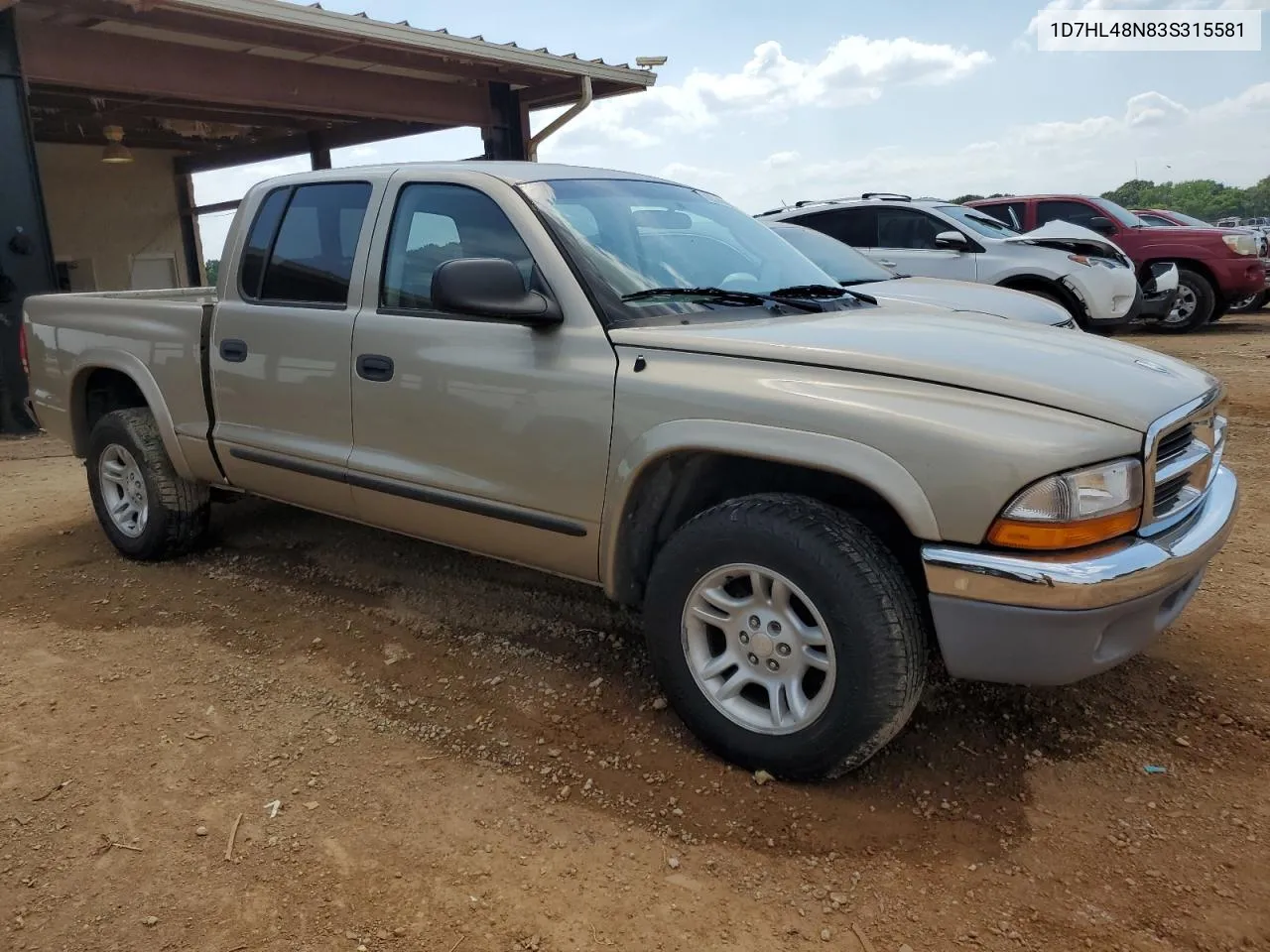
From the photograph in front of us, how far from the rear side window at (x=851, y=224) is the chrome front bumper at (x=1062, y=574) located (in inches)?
316

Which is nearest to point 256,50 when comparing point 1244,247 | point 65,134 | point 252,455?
point 65,134

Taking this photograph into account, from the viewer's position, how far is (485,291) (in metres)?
2.94

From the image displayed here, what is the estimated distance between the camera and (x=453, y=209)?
3.49 meters

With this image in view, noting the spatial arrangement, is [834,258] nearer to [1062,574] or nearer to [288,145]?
[1062,574]

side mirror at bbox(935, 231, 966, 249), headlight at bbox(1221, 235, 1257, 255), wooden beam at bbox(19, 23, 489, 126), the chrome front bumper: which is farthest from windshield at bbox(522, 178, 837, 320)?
headlight at bbox(1221, 235, 1257, 255)

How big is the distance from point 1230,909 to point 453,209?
3.09m

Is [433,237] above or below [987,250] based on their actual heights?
above

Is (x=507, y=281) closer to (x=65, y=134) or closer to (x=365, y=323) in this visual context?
(x=365, y=323)

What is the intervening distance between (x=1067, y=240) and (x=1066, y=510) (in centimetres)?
850

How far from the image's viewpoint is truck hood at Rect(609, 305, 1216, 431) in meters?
2.45

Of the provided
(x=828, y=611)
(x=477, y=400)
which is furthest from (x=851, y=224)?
(x=828, y=611)

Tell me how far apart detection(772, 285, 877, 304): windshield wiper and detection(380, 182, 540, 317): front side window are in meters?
0.97

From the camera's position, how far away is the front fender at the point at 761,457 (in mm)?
2383

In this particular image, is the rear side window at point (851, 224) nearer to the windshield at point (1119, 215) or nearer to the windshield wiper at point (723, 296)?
the windshield at point (1119, 215)
